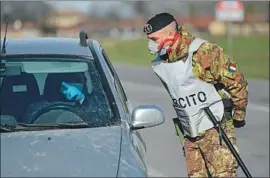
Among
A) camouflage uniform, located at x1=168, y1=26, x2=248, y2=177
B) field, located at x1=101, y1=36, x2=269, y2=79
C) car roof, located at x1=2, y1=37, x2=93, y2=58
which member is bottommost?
field, located at x1=101, y1=36, x2=269, y2=79

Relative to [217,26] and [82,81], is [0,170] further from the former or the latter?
[217,26]

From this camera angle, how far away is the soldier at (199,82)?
5.57 meters

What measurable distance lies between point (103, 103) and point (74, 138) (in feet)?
2.85

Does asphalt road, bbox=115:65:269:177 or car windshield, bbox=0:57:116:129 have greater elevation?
car windshield, bbox=0:57:116:129

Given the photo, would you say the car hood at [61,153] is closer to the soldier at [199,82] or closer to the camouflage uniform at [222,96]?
the soldier at [199,82]

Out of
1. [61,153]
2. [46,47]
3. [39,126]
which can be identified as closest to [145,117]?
[39,126]

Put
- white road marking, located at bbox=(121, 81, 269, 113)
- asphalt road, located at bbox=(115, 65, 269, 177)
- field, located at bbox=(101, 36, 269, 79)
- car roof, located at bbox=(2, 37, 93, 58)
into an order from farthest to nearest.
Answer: field, located at bbox=(101, 36, 269, 79) < white road marking, located at bbox=(121, 81, 269, 113) < asphalt road, located at bbox=(115, 65, 269, 177) < car roof, located at bbox=(2, 37, 93, 58)

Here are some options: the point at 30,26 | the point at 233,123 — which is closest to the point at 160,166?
the point at 233,123

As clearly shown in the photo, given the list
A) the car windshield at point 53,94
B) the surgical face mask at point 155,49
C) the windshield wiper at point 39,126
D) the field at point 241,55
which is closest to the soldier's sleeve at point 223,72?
the surgical face mask at point 155,49

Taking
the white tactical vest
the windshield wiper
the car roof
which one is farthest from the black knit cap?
the windshield wiper

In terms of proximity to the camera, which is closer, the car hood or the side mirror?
the car hood

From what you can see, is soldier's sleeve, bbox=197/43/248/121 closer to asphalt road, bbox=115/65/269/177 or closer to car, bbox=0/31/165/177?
car, bbox=0/31/165/177

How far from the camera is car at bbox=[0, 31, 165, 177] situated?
4176mm

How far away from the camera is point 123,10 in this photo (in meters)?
102
